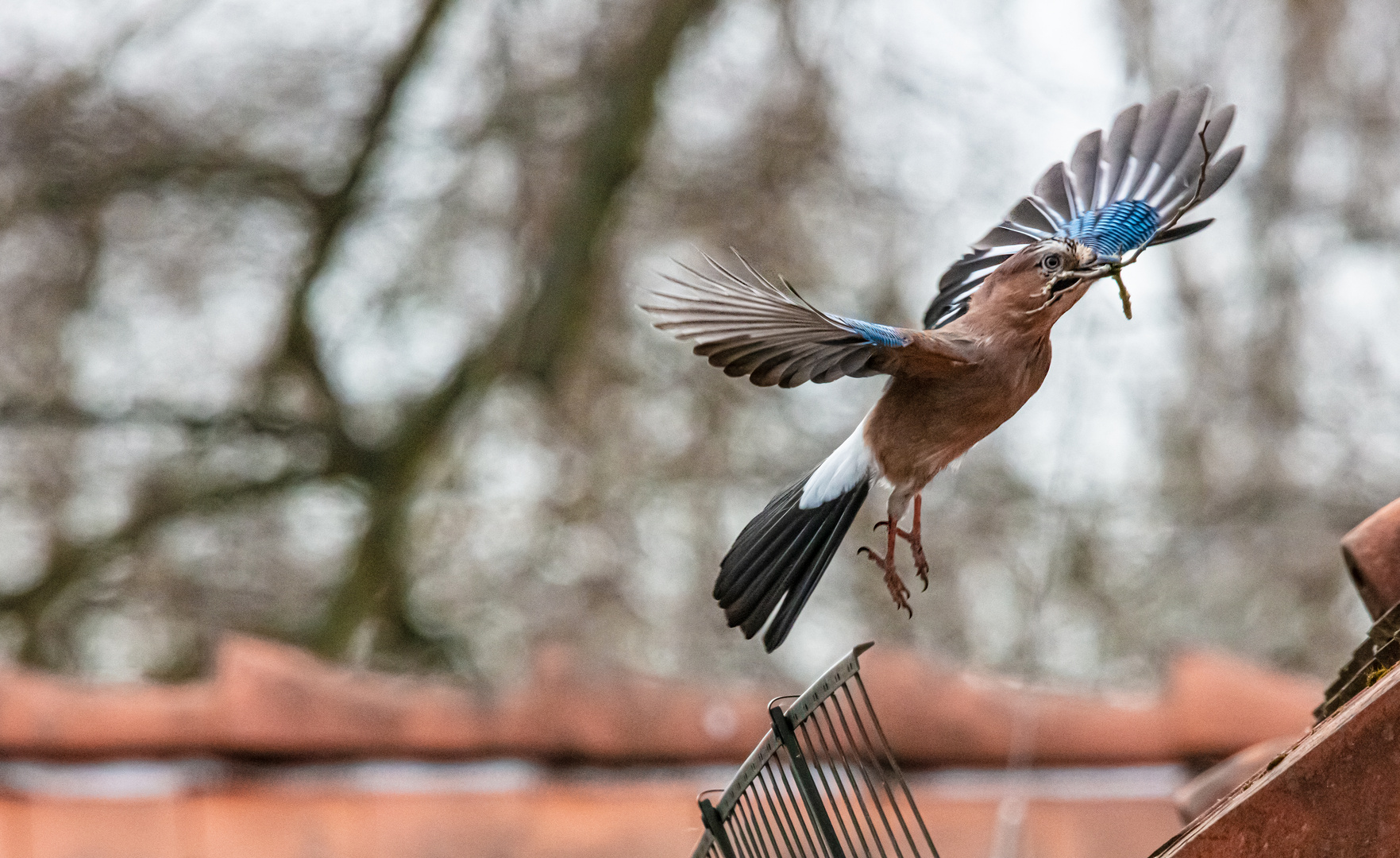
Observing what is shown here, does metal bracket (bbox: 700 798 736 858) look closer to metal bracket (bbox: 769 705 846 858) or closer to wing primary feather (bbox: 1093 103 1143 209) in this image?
metal bracket (bbox: 769 705 846 858)

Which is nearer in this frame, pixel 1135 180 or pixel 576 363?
pixel 1135 180

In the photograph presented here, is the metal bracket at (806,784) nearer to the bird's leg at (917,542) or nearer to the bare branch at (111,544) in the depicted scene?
the bird's leg at (917,542)

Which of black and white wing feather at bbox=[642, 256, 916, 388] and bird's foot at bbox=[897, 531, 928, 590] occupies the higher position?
black and white wing feather at bbox=[642, 256, 916, 388]

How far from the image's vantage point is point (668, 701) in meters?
2.75

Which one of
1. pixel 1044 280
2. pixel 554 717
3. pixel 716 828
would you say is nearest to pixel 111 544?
pixel 554 717

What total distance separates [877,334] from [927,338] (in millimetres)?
54

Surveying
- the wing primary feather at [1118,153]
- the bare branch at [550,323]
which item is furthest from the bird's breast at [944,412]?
the bare branch at [550,323]

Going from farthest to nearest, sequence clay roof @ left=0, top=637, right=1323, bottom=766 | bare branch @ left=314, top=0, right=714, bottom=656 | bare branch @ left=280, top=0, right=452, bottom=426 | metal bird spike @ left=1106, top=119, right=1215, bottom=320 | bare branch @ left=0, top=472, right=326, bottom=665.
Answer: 1. bare branch @ left=280, top=0, right=452, bottom=426
2. bare branch @ left=314, top=0, right=714, bottom=656
3. bare branch @ left=0, top=472, right=326, bottom=665
4. clay roof @ left=0, top=637, right=1323, bottom=766
5. metal bird spike @ left=1106, top=119, right=1215, bottom=320

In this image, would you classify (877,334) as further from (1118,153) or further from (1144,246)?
(1118,153)

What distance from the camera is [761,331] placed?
1213mm

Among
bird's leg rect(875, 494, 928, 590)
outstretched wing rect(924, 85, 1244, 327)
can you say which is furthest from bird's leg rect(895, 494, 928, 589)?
outstretched wing rect(924, 85, 1244, 327)

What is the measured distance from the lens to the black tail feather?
1343 mm

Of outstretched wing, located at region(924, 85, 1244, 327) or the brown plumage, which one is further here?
outstretched wing, located at region(924, 85, 1244, 327)

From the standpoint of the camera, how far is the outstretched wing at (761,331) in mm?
→ 1207
